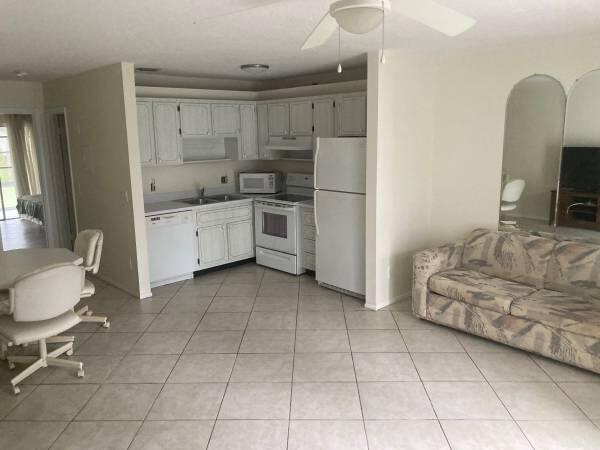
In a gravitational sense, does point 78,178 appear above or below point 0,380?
above

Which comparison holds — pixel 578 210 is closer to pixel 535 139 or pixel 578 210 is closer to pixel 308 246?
pixel 535 139

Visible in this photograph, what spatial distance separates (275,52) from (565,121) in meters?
2.54

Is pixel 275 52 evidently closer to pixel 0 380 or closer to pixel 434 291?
pixel 434 291

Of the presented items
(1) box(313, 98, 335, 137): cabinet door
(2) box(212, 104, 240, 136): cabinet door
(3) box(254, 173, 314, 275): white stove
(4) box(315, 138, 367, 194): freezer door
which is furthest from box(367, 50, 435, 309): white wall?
(2) box(212, 104, 240, 136): cabinet door

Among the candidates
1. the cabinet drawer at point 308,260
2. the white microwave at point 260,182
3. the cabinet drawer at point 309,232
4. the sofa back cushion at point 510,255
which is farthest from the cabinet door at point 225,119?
the sofa back cushion at point 510,255

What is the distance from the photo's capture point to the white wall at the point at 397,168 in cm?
428

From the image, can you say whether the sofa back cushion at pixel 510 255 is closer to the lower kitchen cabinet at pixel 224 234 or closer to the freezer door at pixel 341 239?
the freezer door at pixel 341 239

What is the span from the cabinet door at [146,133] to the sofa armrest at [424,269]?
3.17m

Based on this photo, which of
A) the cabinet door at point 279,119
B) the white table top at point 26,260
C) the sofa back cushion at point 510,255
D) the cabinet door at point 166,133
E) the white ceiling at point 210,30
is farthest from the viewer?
the cabinet door at point 279,119

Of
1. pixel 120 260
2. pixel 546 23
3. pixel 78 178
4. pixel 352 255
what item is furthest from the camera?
pixel 78 178

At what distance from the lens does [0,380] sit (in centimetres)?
341

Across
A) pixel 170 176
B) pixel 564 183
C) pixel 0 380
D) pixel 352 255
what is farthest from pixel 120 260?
pixel 564 183

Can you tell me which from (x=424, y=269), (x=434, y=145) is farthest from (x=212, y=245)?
(x=434, y=145)

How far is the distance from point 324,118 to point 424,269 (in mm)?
2163
